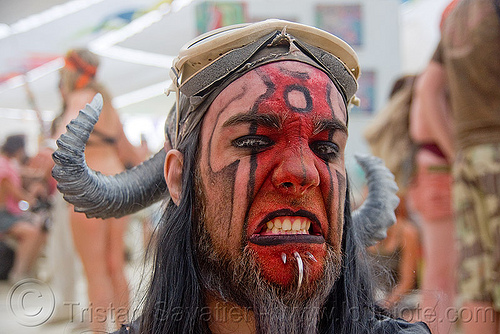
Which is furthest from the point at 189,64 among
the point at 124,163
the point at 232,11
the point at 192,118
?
the point at 232,11

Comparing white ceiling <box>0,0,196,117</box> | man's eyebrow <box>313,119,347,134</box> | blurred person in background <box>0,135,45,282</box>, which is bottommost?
man's eyebrow <box>313,119,347,134</box>

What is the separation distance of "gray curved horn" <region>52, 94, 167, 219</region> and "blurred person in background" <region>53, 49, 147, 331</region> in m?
1.42

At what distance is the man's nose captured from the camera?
1.18 metres

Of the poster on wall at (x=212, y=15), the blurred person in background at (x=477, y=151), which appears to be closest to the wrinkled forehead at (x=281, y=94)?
the blurred person in background at (x=477, y=151)

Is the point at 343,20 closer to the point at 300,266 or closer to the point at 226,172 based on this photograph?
the point at 226,172

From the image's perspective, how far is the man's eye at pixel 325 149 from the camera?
130cm

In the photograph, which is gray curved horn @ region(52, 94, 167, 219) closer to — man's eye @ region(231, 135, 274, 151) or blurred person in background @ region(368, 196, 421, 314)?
man's eye @ region(231, 135, 274, 151)

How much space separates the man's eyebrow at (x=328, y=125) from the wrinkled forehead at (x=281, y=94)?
0.04 ft

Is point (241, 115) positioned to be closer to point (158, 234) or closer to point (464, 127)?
point (158, 234)

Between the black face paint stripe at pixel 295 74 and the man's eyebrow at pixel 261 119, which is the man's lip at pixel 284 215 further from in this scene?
the black face paint stripe at pixel 295 74

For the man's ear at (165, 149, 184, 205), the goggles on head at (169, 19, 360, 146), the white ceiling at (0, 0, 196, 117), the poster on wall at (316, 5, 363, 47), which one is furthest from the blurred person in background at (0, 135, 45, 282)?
the goggles on head at (169, 19, 360, 146)

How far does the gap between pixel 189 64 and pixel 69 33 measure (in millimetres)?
4697

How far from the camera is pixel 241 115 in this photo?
4.10 feet

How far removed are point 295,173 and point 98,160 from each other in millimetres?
2033
